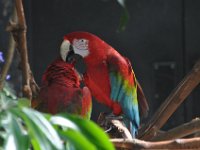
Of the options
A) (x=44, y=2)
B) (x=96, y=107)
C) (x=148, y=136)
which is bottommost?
(x=96, y=107)

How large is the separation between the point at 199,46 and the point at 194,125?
1.42 meters

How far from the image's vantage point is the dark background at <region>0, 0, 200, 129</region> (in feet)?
8.81

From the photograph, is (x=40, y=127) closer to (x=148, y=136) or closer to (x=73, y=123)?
(x=73, y=123)

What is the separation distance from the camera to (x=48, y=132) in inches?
25.4

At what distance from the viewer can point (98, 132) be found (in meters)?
0.67

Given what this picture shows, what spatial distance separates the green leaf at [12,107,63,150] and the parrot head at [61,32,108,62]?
1.12 metres

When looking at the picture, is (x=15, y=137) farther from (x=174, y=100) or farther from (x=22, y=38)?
(x=174, y=100)

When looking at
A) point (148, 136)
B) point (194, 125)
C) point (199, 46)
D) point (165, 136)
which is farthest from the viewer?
point (199, 46)

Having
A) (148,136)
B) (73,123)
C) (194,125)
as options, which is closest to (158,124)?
(148,136)

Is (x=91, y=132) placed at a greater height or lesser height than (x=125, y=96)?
greater

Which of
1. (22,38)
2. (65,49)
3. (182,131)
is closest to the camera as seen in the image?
(22,38)

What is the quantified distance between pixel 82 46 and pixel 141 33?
84 centimetres

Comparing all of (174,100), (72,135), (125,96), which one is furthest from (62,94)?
(72,135)

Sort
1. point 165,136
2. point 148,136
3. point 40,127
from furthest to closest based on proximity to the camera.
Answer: point 148,136, point 165,136, point 40,127
